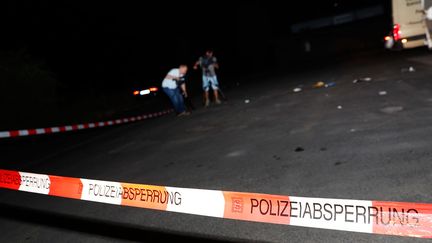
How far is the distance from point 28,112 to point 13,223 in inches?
519

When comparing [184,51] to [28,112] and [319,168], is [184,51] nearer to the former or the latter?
[28,112]

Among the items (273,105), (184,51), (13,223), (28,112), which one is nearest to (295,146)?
(13,223)

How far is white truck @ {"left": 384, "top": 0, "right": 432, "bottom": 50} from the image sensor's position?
13008mm

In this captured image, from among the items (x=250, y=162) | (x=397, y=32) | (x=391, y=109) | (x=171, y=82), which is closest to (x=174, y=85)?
(x=171, y=82)

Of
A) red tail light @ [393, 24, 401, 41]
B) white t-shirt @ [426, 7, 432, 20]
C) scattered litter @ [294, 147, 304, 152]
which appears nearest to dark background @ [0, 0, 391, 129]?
red tail light @ [393, 24, 401, 41]

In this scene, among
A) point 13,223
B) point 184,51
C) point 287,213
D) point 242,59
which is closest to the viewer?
point 287,213

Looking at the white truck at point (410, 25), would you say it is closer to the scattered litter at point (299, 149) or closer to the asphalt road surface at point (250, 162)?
the asphalt road surface at point (250, 162)

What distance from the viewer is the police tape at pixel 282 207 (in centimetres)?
248

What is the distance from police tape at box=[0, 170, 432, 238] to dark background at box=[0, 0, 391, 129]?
15143 mm

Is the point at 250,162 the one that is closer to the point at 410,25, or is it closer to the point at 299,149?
the point at 299,149

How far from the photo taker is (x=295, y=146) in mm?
7242

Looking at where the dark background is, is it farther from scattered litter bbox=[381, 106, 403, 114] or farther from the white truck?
scattered litter bbox=[381, 106, 403, 114]

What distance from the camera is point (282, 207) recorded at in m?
2.92

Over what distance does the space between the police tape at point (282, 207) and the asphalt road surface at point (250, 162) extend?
80 centimetres
